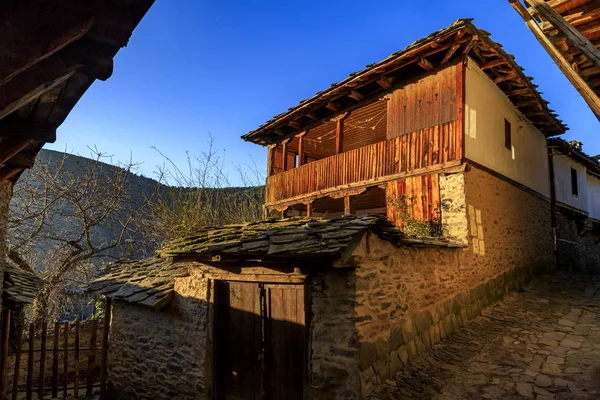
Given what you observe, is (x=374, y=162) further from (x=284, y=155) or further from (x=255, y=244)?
(x=255, y=244)

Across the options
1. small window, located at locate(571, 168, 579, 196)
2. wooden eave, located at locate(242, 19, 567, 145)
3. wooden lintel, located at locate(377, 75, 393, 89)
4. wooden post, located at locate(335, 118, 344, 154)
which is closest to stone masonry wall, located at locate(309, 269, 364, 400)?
wooden eave, located at locate(242, 19, 567, 145)

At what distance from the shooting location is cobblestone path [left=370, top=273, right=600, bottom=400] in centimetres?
432

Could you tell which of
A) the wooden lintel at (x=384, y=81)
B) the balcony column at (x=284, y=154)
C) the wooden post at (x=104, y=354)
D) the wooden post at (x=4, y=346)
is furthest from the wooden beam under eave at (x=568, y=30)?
the balcony column at (x=284, y=154)

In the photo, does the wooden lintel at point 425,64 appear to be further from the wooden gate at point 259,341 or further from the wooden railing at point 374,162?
the wooden gate at point 259,341

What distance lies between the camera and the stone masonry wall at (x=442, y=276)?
170 inches

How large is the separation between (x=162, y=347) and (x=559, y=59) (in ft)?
24.3

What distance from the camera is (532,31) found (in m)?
4.15

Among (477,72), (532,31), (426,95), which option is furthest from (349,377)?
(477,72)

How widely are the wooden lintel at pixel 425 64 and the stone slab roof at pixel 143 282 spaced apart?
6.92 meters

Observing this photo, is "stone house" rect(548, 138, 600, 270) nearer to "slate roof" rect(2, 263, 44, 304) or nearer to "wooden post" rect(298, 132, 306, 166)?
"wooden post" rect(298, 132, 306, 166)

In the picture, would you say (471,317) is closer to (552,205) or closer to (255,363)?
(255,363)

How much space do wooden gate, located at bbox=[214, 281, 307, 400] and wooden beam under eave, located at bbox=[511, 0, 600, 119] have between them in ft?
14.0

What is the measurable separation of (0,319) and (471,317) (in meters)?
8.89

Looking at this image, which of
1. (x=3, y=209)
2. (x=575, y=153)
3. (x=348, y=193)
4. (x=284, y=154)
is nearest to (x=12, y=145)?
(x=3, y=209)
